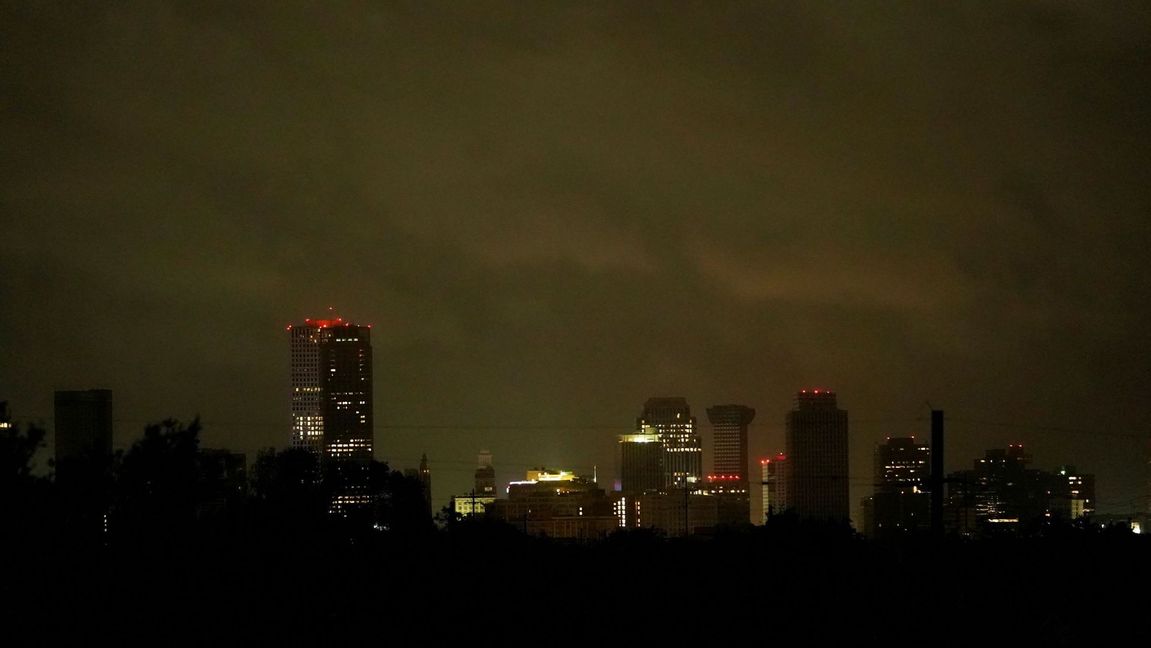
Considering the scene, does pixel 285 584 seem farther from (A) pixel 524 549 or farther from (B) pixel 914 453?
(B) pixel 914 453

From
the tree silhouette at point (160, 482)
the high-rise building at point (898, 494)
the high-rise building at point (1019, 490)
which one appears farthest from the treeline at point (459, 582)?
the high-rise building at point (1019, 490)

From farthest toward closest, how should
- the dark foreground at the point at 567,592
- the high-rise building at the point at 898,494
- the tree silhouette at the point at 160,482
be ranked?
the high-rise building at the point at 898,494 → the tree silhouette at the point at 160,482 → the dark foreground at the point at 567,592

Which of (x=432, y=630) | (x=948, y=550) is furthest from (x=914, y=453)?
(x=432, y=630)

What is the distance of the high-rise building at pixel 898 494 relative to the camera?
443 feet

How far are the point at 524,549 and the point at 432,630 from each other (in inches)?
447

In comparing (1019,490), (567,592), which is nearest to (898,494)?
(1019,490)

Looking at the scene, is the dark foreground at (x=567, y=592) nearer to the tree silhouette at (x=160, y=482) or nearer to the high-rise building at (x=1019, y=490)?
the tree silhouette at (x=160, y=482)

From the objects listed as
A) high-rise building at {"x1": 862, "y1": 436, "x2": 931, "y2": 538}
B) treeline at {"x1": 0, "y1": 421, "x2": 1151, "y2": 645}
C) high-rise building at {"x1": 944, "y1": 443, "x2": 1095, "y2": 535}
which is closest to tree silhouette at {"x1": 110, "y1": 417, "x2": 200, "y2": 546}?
treeline at {"x1": 0, "y1": 421, "x2": 1151, "y2": 645}

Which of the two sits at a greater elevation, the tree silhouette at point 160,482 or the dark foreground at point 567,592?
the tree silhouette at point 160,482

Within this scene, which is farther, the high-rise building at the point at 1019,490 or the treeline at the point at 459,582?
the high-rise building at the point at 1019,490

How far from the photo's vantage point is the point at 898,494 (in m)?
147

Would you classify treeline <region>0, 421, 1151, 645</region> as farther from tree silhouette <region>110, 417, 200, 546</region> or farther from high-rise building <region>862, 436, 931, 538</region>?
high-rise building <region>862, 436, 931, 538</region>

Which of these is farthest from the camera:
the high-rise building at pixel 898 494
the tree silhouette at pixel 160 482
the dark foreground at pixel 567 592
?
the high-rise building at pixel 898 494

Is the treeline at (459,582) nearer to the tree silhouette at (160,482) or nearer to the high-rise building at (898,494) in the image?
the tree silhouette at (160,482)
